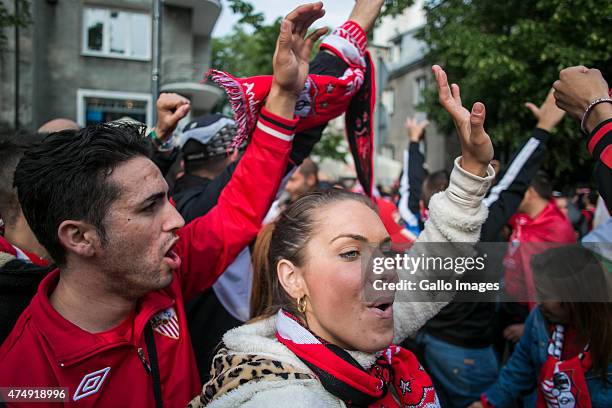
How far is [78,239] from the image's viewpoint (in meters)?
1.56

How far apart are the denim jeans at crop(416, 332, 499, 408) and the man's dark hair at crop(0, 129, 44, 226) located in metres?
2.52

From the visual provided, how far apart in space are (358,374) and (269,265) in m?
0.56

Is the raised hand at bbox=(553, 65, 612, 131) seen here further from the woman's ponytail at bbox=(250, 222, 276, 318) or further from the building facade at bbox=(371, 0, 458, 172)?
the building facade at bbox=(371, 0, 458, 172)

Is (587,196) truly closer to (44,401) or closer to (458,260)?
(458,260)

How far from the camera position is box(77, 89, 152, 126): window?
1206 centimetres

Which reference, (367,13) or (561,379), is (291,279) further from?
(561,379)

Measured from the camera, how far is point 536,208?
3.82 m

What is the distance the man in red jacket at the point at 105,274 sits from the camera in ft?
4.69

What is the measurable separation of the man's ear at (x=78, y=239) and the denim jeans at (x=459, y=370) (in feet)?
7.92

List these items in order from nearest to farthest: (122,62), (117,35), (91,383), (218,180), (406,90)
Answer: (91,383)
(218,180)
(117,35)
(122,62)
(406,90)

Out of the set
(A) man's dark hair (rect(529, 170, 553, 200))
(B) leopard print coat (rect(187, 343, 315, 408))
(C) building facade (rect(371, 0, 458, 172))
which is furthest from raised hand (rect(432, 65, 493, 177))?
(C) building facade (rect(371, 0, 458, 172))

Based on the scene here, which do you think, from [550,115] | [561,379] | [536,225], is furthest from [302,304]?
[536,225]

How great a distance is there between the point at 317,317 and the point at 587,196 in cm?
719

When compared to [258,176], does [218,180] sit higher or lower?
lower
